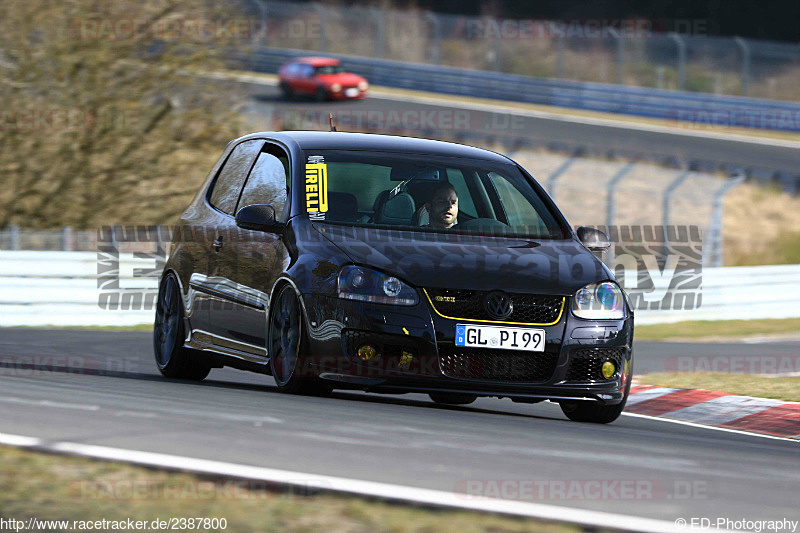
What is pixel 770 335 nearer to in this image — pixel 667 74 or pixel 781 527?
pixel 781 527

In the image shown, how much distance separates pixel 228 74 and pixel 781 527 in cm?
1783

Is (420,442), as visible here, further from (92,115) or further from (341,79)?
(341,79)

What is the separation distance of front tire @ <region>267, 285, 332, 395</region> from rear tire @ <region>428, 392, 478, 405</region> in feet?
2.11

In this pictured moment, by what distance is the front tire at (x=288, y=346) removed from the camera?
23.2 ft

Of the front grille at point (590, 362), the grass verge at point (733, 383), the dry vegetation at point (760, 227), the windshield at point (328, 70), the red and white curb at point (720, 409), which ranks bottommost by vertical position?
the dry vegetation at point (760, 227)

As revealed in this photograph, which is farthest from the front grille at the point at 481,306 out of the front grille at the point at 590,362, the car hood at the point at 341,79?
the car hood at the point at 341,79

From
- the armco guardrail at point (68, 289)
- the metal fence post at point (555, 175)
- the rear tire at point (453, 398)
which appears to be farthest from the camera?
the metal fence post at point (555, 175)

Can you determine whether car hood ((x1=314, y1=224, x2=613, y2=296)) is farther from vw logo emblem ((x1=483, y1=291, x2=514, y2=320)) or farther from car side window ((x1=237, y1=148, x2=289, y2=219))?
car side window ((x1=237, y1=148, x2=289, y2=219))

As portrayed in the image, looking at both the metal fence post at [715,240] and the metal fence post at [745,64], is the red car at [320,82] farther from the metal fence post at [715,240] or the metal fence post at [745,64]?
the metal fence post at [715,240]

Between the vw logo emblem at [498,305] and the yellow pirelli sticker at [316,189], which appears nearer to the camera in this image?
the vw logo emblem at [498,305]

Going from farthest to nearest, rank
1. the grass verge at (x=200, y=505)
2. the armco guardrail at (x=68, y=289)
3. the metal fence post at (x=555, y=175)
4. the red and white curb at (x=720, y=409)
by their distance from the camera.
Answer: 1. the metal fence post at (x=555, y=175)
2. the armco guardrail at (x=68, y=289)
3. the red and white curb at (x=720, y=409)
4. the grass verge at (x=200, y=505)

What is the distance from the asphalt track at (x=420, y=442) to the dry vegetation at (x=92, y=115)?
1252 centimetres

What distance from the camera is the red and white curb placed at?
847 cm

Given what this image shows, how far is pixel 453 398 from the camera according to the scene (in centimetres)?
764
